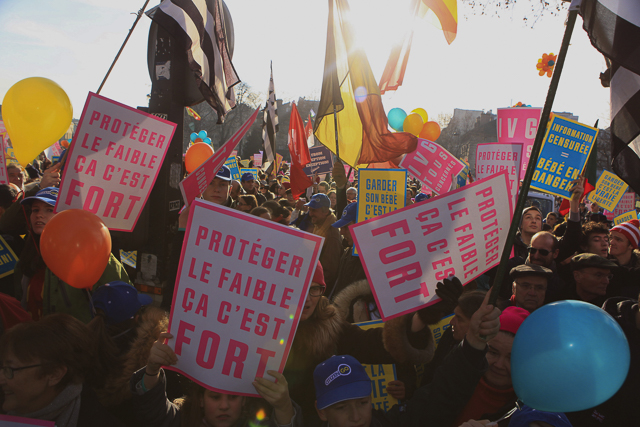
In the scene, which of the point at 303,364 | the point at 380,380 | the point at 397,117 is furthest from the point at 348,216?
the point at 397,117

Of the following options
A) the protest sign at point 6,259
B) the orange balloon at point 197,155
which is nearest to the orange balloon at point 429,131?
the orange balloon at point 197,155

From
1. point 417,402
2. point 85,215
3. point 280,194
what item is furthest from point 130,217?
point 280,194

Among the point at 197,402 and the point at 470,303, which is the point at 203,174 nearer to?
the point at 197,402

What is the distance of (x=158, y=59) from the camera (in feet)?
11.9

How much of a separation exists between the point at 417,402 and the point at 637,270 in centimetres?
300

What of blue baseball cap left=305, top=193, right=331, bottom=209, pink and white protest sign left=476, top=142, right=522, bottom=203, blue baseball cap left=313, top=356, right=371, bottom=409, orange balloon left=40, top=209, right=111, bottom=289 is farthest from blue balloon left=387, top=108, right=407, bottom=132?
blue baseball cap left=313, top=356, right=371, bottom=409

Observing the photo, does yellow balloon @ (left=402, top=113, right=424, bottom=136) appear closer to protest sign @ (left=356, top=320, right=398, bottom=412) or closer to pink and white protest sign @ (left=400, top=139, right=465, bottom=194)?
pink and white protest sign @ (left=400, top=139, right=465, bottom=194)

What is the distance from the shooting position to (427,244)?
2.39 meters

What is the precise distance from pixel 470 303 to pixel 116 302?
2099 millimetres

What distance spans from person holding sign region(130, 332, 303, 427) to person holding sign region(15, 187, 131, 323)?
1.21 m

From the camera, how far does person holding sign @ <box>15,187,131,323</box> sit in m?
2.96

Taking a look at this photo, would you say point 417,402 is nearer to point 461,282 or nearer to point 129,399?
point 461,282

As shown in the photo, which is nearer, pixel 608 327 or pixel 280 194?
pixel 608 327

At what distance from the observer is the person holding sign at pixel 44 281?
2.96 metres
